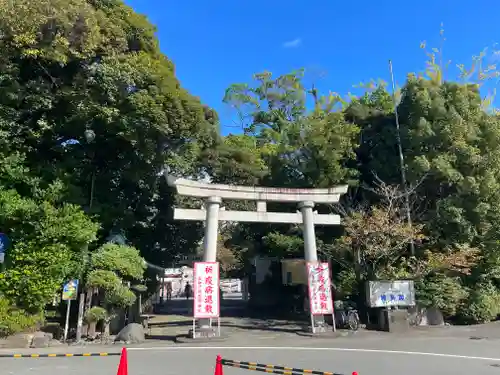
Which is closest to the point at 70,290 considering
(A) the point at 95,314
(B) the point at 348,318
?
(A) the point at 95,314

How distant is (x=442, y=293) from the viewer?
1803cm

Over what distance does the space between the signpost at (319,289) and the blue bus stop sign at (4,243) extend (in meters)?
11.4

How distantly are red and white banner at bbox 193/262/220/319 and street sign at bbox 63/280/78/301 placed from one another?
4.28 meters

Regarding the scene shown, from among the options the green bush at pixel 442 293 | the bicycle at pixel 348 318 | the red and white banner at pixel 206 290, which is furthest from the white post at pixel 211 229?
the green bush at pixel 442 293

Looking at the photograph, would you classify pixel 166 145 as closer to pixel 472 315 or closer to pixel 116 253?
pixel 116 253

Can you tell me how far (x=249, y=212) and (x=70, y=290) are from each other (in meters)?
7.52

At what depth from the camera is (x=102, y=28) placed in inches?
639

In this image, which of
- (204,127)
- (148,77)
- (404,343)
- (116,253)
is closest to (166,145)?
(204,127)

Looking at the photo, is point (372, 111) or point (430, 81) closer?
point (430, 81)

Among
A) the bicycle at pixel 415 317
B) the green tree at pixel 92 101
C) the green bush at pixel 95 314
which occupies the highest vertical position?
the green tree at pixel 92 101

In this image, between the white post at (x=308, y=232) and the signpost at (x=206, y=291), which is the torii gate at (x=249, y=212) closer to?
the white post at (x=308, y=232)

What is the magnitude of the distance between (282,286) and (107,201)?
1279cm

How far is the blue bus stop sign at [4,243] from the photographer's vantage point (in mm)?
14523

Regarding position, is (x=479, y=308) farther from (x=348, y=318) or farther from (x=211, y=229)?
(x=211, y=229)
